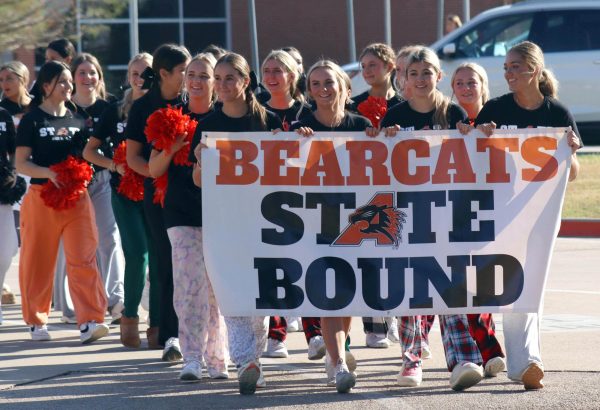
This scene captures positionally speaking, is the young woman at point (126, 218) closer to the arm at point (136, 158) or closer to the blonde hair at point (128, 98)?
the blonde hair at point (128, 98)

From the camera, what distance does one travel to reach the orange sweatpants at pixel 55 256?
9.55m

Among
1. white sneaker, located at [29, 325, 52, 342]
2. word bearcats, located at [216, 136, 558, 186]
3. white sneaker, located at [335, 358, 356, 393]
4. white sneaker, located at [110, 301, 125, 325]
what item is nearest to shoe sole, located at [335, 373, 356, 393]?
white sneaker, located at [335, 358, 356, 393]

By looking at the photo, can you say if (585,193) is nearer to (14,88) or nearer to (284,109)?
(14,88)

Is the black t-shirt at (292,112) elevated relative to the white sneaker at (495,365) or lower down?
elevated

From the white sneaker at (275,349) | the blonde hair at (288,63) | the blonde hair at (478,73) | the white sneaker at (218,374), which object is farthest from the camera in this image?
the white sneaker at (275,349)

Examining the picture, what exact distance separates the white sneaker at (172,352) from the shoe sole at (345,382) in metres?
1.51

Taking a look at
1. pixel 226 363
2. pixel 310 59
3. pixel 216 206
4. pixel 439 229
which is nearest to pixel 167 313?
pixel 226 363

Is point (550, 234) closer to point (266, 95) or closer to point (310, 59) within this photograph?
point (266, 95)

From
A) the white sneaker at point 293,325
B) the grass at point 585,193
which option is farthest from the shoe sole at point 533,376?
the grass at point 585,193

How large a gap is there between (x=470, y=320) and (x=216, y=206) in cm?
161

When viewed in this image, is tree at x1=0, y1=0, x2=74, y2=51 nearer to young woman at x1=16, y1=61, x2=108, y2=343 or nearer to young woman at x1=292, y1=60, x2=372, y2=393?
young woman at x1=16, y1=61, x2=108, y2=343

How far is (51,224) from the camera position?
9617 millimetres

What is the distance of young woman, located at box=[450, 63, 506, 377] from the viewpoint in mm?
7727

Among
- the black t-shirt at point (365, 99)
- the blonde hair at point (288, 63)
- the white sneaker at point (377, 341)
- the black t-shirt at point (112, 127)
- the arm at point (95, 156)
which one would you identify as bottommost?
the white sneaker at point (377, 341)
